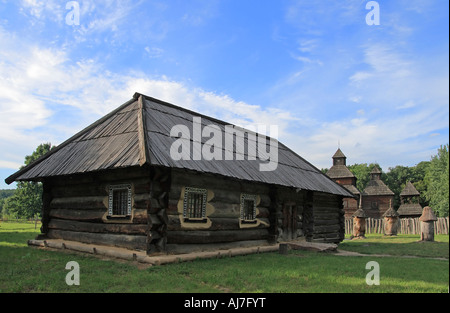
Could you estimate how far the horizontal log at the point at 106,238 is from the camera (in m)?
10.0

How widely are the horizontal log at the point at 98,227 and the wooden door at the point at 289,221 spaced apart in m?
7.25

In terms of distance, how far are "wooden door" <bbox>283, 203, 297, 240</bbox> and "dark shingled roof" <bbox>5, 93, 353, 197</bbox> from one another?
119cm

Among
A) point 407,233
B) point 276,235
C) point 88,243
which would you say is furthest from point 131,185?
point 407,233

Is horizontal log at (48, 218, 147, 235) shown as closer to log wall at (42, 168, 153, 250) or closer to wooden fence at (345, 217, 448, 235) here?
log wall at (42, 168, 153, 250)

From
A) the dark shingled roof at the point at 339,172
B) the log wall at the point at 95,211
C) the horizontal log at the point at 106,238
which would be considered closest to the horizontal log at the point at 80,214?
the log wall at the point at 95,211

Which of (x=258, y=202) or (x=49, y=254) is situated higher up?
(x=258, y=202)

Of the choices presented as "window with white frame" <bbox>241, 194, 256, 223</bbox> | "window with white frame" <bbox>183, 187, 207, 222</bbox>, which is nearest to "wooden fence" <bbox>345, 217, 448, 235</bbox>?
"window with white frame" <bbox>241, 194, 256, 223</bbox>

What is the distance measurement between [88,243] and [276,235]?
22.3 ft

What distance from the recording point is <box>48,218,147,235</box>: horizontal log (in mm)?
10109

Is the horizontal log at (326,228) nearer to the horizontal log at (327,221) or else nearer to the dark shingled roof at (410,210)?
the horizontal log at (327,221)

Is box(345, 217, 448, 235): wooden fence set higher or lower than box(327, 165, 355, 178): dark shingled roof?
lower
